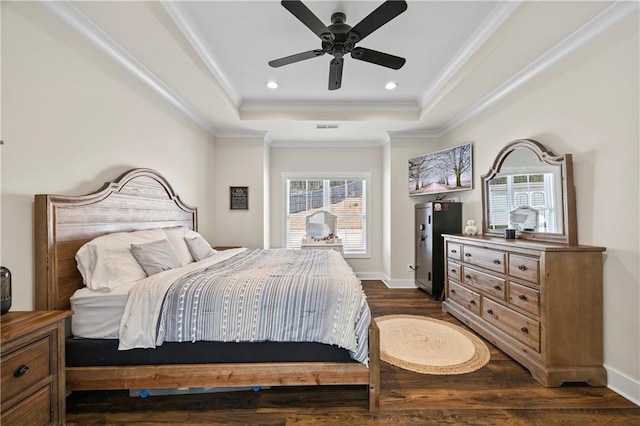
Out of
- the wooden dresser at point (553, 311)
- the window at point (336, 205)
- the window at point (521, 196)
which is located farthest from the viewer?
the window at point (336, 205)

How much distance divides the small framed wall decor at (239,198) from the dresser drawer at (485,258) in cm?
328

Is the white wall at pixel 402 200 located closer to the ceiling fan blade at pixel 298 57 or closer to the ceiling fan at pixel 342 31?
the ceiling fan at pixel 342 31

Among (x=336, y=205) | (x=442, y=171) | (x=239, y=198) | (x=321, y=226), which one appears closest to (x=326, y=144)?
(x=336, y=205)

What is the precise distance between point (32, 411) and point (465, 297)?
3489 millimetres

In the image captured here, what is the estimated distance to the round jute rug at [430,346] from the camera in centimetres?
232

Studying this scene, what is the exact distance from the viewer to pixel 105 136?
232cm

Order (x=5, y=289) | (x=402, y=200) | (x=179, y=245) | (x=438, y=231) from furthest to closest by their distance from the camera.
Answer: (x=402, y=200) < (x=438, y=231) < (x=179, y=245) < (x=5, y=289)

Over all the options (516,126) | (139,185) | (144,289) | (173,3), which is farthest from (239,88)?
(516,126)

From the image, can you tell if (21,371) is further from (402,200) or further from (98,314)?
(402,200)

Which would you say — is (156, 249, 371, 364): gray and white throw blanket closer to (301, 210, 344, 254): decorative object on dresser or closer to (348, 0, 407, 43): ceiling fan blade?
(348, 0, 407, 43): ceiling fan blade

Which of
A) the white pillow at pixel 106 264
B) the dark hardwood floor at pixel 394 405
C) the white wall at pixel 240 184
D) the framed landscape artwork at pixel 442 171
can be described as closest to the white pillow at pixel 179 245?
the white pillow at pixel 106 264

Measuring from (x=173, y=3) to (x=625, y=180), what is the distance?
347 cm

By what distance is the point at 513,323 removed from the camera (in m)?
2.40

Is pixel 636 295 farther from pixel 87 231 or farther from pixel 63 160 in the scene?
pixel 63 160
